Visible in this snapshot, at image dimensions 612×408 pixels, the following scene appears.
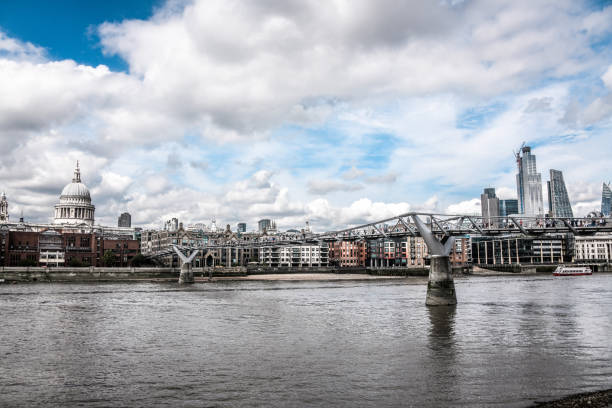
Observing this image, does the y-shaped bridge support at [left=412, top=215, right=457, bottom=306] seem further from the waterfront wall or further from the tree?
the tree

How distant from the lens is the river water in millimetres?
17406

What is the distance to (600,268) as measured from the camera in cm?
17162

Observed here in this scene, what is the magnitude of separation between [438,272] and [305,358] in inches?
997

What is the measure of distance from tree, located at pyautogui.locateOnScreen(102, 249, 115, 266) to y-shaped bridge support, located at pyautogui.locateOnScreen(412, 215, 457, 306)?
12343 cm

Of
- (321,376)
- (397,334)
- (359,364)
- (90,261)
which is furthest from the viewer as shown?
(90,261)

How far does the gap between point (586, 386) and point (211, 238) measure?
Answer: 171m

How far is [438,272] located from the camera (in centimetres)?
4612

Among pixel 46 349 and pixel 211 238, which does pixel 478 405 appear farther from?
pixel 211 238

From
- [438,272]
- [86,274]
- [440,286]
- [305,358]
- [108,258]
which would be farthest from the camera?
[108,258]

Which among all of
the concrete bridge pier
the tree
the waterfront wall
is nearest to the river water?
the concrete bridge pier

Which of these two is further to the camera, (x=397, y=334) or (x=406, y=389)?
(x=397, y=334)

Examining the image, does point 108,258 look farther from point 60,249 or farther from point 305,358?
point 305,358

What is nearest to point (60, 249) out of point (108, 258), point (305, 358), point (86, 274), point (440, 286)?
point (108, 258)

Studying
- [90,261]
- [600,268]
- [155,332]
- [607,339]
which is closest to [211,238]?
[90,261]
